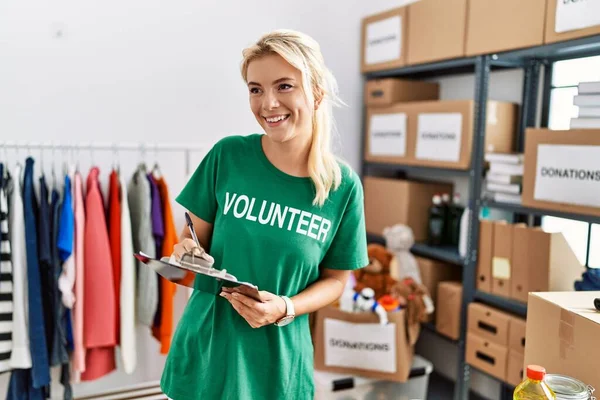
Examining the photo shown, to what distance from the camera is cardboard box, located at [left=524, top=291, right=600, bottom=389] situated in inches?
50.1

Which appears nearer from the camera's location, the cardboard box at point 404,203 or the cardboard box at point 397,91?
the cardboard box at point 404,203

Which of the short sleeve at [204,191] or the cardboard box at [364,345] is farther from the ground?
the short sleeve at [204,191]

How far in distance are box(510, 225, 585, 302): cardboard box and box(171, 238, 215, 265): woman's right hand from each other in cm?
154

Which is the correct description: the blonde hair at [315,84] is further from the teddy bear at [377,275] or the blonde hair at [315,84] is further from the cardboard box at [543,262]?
the teddy bear at [377,275]

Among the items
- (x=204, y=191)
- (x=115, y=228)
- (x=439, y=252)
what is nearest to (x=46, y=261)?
(x=115, y=228)

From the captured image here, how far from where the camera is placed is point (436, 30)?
9.05 feet

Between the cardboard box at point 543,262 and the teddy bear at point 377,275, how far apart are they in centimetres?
64

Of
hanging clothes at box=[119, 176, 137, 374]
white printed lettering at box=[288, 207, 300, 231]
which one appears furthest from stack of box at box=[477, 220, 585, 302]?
hanging clothes at box=[119, 176, 137, 374]

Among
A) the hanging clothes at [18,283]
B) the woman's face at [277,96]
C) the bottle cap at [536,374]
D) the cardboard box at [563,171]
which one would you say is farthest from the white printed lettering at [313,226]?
the hanging clothes at [18,283]

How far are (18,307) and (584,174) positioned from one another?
229 centimetres

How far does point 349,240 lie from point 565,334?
1.92 ft

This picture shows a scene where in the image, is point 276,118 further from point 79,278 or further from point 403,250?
point 403,250

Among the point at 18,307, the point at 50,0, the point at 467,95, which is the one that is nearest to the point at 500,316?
the point at 467,95

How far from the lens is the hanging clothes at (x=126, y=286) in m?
2.40
